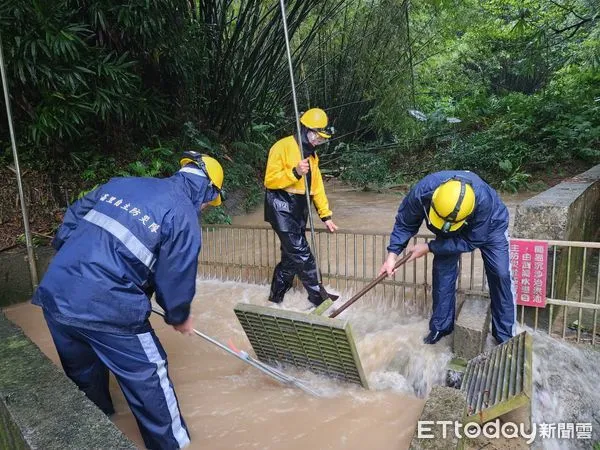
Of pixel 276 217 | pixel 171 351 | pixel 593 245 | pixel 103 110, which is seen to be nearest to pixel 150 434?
pixel 171 351

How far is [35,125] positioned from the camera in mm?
4734

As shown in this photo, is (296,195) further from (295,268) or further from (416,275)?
(416,275)

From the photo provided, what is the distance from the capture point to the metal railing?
3.52 m

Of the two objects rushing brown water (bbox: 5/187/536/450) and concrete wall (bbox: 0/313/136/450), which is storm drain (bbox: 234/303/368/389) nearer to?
rushing brown water (bbox: 5/187/536/450)

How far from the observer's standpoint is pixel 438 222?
117 inches

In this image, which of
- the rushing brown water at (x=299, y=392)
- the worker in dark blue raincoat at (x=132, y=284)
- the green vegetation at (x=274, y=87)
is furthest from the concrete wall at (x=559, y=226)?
the green vegetation at (x=274, y=87)

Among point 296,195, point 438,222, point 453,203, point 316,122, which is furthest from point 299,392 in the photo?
point 316,122

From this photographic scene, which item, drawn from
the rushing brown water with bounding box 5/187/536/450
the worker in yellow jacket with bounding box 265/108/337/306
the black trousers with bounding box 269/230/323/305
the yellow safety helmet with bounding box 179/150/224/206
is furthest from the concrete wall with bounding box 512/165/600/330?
the yellow safety helmet with bounding box 179/150/224/206

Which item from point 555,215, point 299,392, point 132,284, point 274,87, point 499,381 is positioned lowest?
point 299,392

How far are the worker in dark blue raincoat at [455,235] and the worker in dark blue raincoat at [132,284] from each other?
1.64 metres

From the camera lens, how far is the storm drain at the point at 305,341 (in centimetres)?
274

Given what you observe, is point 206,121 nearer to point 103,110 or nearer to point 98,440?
point 103,110

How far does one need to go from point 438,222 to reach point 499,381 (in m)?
1.03

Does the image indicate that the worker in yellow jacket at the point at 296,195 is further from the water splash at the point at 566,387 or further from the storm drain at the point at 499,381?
the water splash at the point at 566,387
